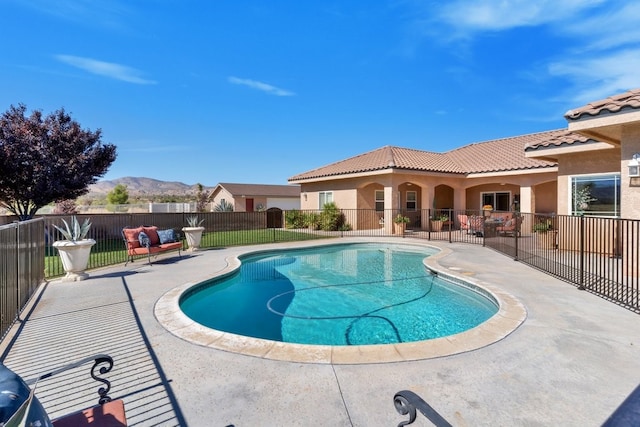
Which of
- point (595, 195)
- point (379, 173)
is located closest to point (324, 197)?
point (379, 173)

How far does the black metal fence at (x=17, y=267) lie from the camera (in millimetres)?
4719

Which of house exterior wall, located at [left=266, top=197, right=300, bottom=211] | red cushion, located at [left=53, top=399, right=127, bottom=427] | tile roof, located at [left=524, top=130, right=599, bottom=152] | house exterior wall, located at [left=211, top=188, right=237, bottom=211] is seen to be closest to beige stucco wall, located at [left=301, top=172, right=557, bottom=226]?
tile roof, located at [left=524, top=130, right=599, bottom=152]

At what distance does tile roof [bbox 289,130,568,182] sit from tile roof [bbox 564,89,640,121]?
33.2 feet

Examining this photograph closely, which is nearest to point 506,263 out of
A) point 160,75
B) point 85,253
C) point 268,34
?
point 85,253

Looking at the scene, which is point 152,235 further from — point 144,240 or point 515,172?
point 515,172

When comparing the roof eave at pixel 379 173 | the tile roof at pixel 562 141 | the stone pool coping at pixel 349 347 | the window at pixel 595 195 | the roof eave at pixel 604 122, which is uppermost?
the tile roof at pixel 562 141

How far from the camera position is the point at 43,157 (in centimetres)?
1421

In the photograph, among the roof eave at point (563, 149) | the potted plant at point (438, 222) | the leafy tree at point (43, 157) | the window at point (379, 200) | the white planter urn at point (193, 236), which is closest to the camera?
the roof eave at point (563, 149)

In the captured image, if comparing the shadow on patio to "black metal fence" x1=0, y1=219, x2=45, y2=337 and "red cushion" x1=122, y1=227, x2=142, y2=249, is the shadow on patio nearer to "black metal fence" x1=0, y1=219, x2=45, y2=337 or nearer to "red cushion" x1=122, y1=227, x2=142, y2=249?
"black metal fence" x1=0, y1=219, x2=45, y2=337

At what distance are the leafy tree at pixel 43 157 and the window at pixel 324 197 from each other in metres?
13.7

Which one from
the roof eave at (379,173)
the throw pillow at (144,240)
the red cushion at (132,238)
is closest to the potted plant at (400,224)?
the roof eave at (379,173)

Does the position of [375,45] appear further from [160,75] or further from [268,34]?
[160,75]

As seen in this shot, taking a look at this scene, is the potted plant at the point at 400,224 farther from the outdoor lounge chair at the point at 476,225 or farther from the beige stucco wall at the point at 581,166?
the beige stucco wall at the point at 581,166

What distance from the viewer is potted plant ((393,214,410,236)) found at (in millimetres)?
17828
